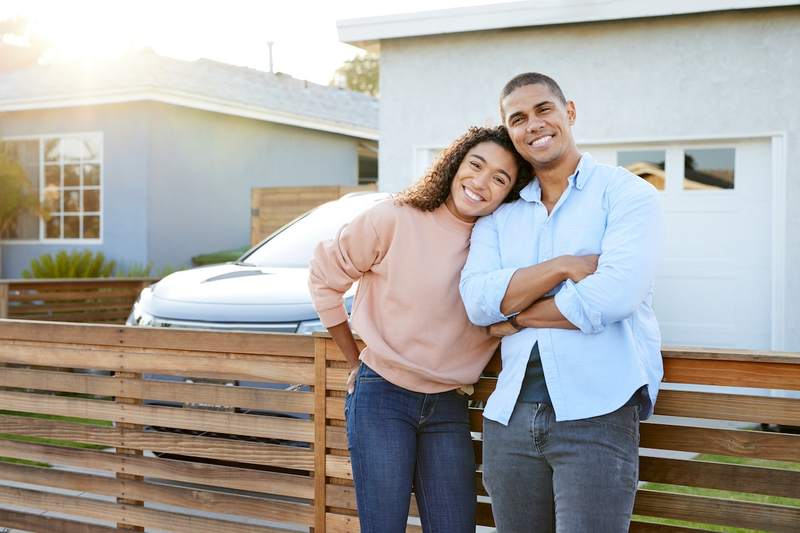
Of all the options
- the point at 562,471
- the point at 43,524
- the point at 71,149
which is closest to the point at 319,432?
the point at 562,471

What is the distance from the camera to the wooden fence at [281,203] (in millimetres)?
12453

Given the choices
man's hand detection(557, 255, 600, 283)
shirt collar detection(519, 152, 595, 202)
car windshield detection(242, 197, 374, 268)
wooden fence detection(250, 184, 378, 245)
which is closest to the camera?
man's hand detection(557, 255, 600, 283)

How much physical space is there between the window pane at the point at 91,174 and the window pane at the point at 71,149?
23cm

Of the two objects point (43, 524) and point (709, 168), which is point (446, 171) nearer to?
point (43, 524)

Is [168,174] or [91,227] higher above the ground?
[168,174]

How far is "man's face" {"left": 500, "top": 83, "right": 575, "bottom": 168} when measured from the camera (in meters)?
2.95

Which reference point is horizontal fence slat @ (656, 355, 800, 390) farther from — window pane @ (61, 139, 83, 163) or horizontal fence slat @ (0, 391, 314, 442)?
window pane @ (61, 139, 83, 163)

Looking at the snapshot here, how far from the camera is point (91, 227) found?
47.1 feet

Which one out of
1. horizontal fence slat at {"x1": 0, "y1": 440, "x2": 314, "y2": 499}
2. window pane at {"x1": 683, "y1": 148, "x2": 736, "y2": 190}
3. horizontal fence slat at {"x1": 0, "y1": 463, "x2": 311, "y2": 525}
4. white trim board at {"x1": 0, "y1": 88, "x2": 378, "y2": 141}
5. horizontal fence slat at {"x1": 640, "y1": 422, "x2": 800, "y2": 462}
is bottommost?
horizontal fence slat at {"x1": 0, "y1": 463, "x2": 311, "y2": 525}

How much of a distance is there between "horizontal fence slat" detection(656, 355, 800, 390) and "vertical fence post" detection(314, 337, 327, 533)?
1366 mm

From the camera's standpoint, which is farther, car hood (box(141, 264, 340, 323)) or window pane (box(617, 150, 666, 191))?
window pane (box(617, 150, 666, 191))

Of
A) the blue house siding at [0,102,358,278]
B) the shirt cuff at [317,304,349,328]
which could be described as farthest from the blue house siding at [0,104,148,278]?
the shirt cuff at [317,304,349,328]

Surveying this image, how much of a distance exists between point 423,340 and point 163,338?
1.60m

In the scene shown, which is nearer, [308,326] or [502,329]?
[502,329]
